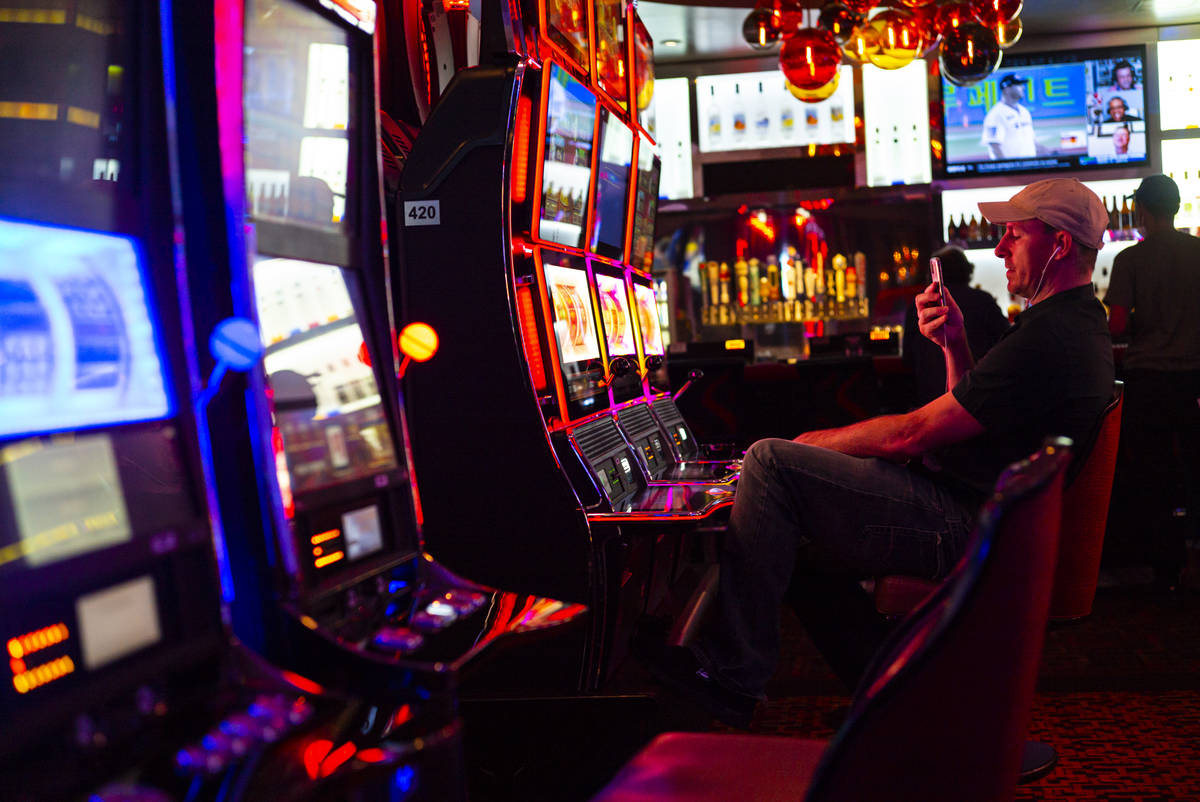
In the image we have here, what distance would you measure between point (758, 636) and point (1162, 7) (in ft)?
20.1

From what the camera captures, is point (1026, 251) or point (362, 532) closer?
point (362, 532)

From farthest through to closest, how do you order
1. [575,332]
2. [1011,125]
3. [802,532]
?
[1011,125]
[575,332]
[802,532]

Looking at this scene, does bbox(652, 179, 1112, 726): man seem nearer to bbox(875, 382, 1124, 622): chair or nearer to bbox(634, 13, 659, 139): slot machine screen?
bbox(875, 382, 1124, 622): chair

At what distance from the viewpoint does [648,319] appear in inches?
145

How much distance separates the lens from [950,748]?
747 millimetres

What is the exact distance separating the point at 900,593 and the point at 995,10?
11.0ft

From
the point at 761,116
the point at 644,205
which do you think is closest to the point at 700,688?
the point at 644,205

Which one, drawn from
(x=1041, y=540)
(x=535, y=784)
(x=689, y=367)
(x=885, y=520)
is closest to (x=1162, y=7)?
(x=689, y=367)

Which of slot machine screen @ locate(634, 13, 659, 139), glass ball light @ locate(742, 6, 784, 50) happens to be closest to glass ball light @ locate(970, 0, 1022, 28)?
glass ball light @ locate(742, 6, 784, 50)

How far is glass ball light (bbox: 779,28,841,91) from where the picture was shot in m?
4.62

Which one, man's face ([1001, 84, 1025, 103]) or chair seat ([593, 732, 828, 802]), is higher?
man's face ([1001, 84, 1025, 103])

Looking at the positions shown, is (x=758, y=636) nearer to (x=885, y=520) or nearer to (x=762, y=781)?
(x=885, y=520)

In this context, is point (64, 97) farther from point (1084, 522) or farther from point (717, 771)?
point (1084, 522)

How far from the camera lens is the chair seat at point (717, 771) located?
1276mm
